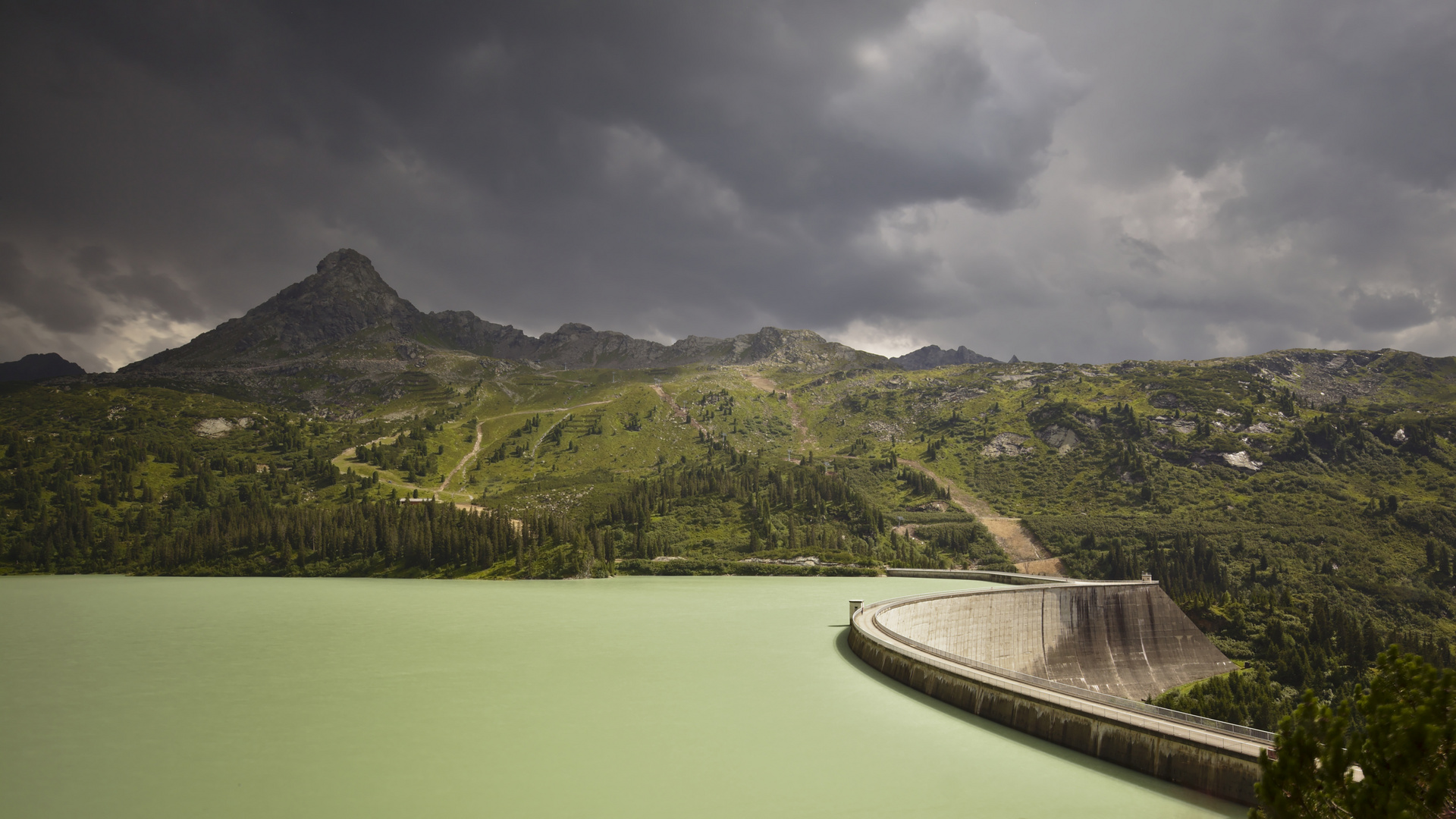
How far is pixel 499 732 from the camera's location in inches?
1071

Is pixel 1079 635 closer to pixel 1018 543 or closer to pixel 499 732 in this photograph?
pixel 499 732

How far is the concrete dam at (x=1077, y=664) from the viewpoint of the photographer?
874 inches

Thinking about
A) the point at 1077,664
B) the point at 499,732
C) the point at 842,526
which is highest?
the point at 499,732

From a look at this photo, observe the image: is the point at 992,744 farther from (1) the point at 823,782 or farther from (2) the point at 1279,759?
(2) the point at 1279,759

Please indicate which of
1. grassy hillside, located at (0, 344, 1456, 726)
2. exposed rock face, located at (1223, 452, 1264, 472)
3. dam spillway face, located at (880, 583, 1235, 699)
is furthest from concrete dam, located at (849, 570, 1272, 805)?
exposed rock face, located at (1223, 452, 1264, 472)

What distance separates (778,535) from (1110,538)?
81249mm

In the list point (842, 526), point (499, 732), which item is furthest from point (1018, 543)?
point (499, 732)

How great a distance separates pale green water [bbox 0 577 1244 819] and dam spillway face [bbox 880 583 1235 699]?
9.77 m

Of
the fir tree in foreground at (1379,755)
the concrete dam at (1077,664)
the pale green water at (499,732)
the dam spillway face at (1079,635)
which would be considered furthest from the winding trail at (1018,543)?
the fir tree in foreground at (1379,755)

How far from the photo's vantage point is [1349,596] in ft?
402

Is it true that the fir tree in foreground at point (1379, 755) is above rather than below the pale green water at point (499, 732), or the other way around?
above

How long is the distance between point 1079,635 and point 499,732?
5578 cm

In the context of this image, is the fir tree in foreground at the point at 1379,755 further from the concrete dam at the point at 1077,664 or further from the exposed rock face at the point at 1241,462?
the exposed rock face at the point at 1241,462

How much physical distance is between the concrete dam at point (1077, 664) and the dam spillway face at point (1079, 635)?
115mm
